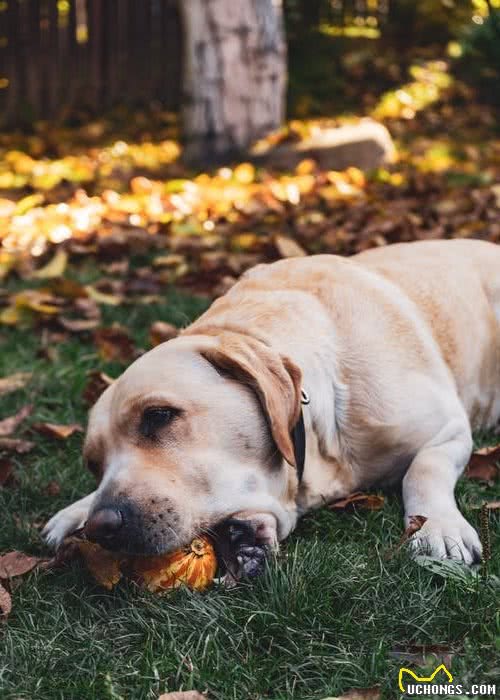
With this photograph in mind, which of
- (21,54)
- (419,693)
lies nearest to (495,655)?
(419,693)

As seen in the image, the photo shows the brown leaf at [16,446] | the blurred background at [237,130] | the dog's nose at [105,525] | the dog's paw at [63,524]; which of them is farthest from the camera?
the blurred background at [237,130]

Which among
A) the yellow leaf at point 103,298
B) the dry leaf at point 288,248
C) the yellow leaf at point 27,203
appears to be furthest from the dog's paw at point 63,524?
the yellow leaf at point 27,203

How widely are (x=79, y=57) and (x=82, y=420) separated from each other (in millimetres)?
8080

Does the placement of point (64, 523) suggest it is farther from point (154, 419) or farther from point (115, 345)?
point (115, 345)

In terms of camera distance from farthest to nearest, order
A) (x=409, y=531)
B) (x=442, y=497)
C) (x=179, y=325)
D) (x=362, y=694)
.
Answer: (x=179, y=325) → (x=442, y=497) → (x=409, y=531) → (x=362, y=694)

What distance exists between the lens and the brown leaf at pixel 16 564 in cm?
294

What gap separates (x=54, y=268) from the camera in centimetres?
629

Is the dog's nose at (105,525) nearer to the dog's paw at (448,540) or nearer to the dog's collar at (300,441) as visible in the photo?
the dog's collar at (300,441)

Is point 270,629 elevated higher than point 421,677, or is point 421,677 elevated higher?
point 421,677

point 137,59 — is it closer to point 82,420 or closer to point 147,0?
point 147,0

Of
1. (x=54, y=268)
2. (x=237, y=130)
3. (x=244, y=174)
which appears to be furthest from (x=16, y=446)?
(x=237, y=130)

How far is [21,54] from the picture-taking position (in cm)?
1095

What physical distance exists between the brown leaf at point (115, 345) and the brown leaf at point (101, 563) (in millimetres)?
1999

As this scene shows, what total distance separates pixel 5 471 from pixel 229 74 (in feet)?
19.0
